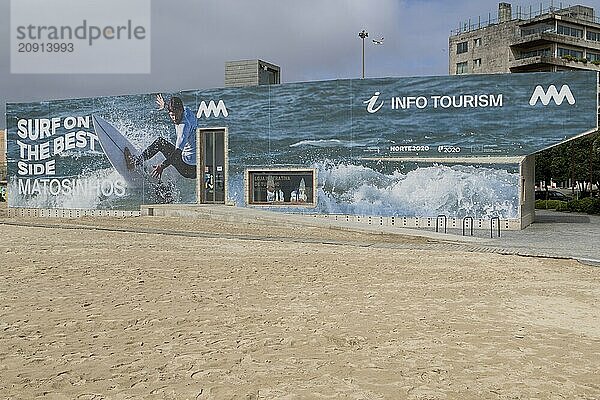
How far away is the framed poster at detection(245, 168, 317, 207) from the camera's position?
30844mm

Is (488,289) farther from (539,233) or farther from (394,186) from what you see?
(394,186)

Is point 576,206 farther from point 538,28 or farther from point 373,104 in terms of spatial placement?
point 538,28

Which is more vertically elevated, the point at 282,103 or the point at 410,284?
the point at 282,103

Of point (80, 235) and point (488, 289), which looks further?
point (80, 235)

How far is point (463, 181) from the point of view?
2811 centimetres

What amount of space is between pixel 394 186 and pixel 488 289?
17167mm

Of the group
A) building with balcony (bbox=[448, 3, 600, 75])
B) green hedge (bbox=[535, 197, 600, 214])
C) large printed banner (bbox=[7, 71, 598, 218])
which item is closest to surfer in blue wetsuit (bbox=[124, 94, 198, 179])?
large printed banner (bbox=[7, 71, 598, 218])

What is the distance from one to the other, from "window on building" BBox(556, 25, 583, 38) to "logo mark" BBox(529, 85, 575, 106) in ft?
181

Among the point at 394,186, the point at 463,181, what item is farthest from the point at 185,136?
the point at 463,181

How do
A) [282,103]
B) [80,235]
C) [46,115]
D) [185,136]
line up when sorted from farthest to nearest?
[46,115] → [185,136] → [282,103] → [80,235]

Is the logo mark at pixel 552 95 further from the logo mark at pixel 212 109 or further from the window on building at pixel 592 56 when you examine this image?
the window on building at pixel 592 56

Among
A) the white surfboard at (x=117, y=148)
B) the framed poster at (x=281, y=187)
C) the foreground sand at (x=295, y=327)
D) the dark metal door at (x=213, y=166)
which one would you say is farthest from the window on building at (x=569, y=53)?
the foreground sand at (x=295, y=327)

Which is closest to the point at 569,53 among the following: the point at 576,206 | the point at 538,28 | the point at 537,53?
the point at 537,53

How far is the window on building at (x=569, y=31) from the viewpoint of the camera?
2995 inches
